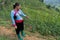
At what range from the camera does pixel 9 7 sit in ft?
44.7

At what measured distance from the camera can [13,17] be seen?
7.84 meters

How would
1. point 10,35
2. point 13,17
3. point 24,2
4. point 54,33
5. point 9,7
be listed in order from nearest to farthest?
point 13,17
point 10,35
point 54,33
point 9,7
point 24,2

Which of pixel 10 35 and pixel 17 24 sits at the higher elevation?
pixel 17 24

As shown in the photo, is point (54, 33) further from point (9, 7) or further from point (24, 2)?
point (24, 2)

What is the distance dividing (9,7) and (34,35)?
4.05m

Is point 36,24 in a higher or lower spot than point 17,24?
lower

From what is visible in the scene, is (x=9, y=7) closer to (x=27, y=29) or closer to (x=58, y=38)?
(x=27, y=29)

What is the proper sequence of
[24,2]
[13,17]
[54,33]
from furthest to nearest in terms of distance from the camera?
[24,2] → [54,33] → [13,17]

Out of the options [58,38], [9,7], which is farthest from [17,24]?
[9,7]

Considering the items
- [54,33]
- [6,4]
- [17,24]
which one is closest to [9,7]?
[6,4]

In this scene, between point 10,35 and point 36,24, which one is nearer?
point 10,35

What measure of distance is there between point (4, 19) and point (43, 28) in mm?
2014

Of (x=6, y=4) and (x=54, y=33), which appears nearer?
(x=54, y=33)

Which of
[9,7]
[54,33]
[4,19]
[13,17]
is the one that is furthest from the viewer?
[9,7]
